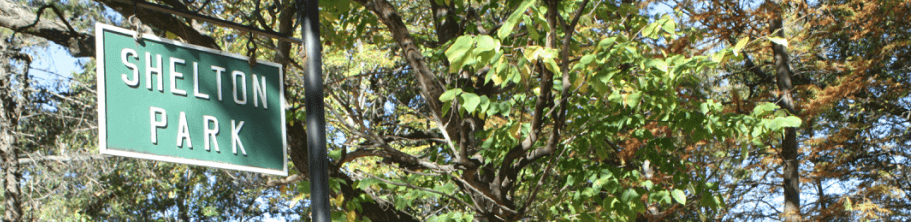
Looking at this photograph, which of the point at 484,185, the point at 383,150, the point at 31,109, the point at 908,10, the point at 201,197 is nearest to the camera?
the point at 383,150

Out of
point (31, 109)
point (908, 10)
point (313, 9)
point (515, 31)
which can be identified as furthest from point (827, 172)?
point (31, 109)

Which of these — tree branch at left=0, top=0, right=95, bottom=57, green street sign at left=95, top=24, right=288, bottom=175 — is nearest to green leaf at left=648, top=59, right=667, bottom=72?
green street sign at left=95, top=24, right=288, bottom=175

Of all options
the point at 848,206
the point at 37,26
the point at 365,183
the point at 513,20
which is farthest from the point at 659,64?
the point at 848,206

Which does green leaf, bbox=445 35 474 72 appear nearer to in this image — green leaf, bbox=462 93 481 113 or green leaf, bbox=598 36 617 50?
green leaf, bbox=462 93 481 113

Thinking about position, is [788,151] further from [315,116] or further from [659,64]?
[315,116]

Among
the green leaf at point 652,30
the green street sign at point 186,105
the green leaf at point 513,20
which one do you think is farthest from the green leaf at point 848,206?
the green street sign at point 186,105

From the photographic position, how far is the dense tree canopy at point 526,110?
465 cm

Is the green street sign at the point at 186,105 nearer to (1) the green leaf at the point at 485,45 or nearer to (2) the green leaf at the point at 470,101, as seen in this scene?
(1) the green leaf at the point at 485,45

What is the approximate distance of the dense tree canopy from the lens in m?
4.65

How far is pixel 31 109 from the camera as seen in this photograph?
13.6 metres

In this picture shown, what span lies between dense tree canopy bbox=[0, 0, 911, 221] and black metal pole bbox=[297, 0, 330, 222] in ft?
0.72

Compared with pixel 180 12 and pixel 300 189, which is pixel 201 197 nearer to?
pixel 300 189

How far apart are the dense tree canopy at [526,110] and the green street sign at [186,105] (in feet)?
0.42

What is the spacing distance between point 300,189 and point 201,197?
16308 millimetres
